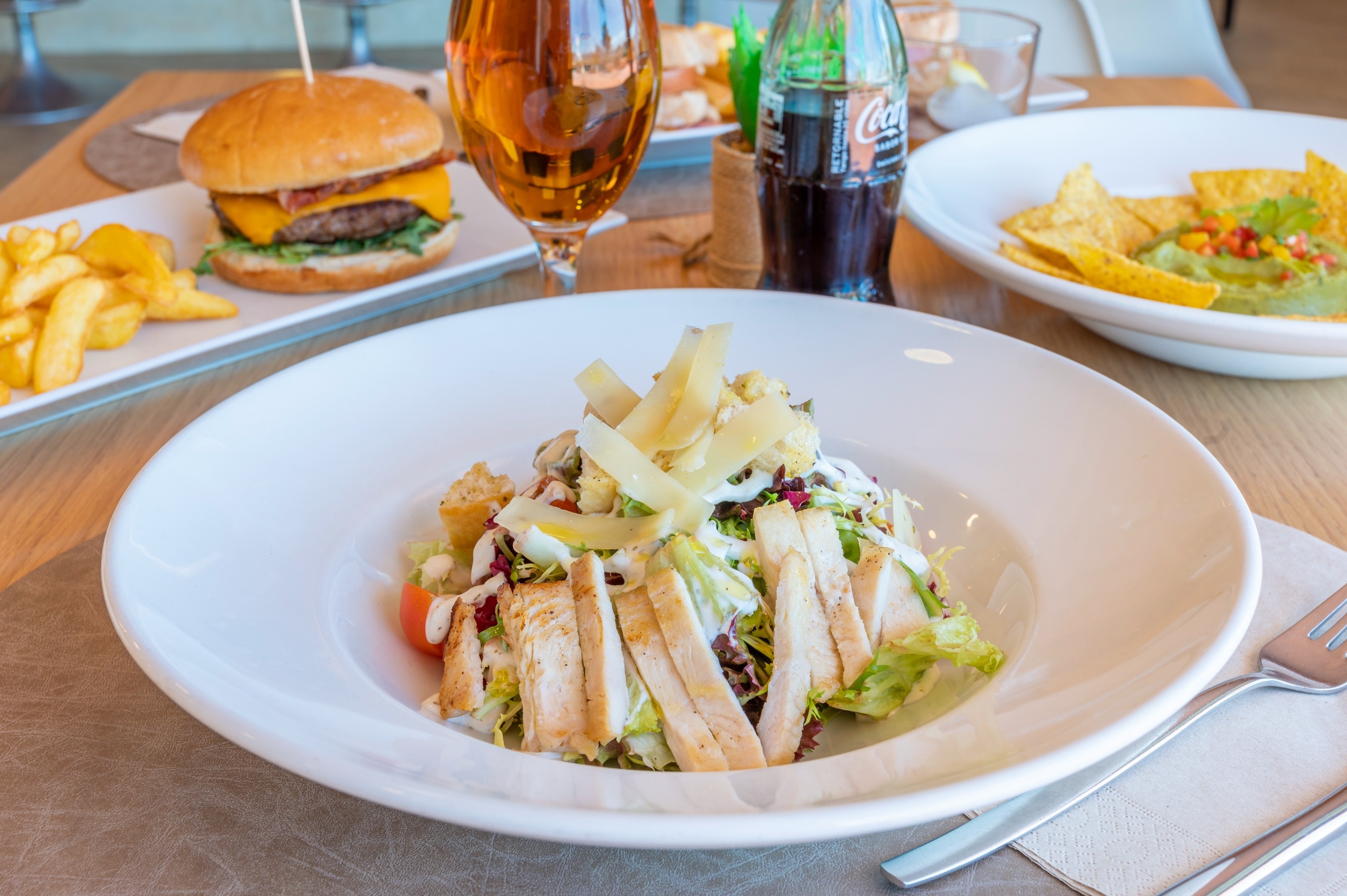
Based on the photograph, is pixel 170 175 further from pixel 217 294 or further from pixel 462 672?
pixel 462 672

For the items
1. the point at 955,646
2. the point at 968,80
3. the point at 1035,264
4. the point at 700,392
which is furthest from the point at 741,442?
the point at 968,80

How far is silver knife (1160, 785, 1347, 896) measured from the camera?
0.78 metres

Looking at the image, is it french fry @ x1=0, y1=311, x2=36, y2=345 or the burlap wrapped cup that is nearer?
french fry @ x1=0, y1=311, x2=36, y2=345

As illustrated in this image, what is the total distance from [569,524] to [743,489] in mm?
193

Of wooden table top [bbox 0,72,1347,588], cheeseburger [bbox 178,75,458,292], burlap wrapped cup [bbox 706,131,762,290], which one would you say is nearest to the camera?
wooden table top [bbox 0,72,1347,588]

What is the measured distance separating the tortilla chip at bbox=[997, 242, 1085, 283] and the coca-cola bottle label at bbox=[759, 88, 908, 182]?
26 centimetres

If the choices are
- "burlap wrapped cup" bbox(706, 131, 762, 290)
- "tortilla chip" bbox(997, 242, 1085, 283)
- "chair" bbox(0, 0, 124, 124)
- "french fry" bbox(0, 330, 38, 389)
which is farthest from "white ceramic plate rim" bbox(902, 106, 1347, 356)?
"chair" bbox(0, 0, 124, 124)

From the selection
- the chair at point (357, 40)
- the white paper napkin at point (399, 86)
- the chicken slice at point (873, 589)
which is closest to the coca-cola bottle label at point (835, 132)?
the chicken slice at point (873, 589)

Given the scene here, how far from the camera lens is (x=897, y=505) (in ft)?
3.90

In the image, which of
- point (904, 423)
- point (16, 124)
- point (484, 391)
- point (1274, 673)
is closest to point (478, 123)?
point (484, 391)

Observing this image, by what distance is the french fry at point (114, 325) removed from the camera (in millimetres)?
1678

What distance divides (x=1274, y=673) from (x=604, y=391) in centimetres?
74

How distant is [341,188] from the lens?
2152mm

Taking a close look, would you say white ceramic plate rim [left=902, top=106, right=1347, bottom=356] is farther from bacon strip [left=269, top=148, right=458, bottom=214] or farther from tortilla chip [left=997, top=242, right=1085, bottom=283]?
bacon strip [left=269, top=148, right=458, bottom=214]
